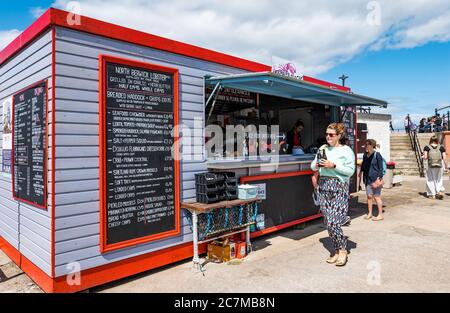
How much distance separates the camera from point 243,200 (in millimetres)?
4848

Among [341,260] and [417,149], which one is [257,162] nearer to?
[341,260]

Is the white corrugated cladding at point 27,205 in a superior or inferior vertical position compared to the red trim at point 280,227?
superior

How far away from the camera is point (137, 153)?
165 inches

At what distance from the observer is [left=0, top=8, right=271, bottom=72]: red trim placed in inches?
142

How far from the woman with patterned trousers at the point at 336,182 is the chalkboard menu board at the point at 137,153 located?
6.38ft

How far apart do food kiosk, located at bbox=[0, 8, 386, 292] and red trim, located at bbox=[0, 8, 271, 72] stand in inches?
0.5

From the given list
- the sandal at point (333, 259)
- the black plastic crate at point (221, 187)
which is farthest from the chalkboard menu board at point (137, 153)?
the sandal at point (333, 259)

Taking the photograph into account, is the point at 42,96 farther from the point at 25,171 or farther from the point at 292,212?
the point at 292,212

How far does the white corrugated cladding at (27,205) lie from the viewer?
12.1 ft

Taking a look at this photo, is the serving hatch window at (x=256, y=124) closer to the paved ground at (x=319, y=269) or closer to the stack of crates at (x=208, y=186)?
the stack of crates at (x=208, y=186)

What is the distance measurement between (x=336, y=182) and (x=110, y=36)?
3263 mm

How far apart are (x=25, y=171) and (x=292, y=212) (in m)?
4.32

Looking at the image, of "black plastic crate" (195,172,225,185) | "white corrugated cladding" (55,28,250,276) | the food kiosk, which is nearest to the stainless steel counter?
the food kiosk
